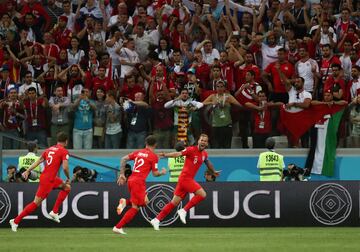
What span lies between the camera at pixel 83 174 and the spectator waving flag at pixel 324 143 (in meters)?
4.89

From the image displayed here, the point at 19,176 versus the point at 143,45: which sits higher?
the point at 143,45

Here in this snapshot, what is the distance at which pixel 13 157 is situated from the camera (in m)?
25.3

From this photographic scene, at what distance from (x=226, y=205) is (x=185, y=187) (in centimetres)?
167

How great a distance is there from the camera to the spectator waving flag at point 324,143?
81.8 ft

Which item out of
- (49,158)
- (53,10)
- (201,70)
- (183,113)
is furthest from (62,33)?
(49,158)

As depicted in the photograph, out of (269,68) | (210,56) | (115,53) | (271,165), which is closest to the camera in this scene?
(271,165)

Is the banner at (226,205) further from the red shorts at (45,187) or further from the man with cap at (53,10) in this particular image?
the man with cap at (53,10)

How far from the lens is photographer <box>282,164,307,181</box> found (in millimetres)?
23766

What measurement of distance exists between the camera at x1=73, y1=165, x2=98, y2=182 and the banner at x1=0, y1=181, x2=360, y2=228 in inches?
58.5

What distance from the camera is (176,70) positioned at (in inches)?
1004

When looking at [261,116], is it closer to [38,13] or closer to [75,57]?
[75,57]

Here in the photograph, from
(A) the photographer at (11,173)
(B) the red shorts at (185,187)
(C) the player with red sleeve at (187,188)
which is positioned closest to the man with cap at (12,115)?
(A) the photographer at (11,173)
